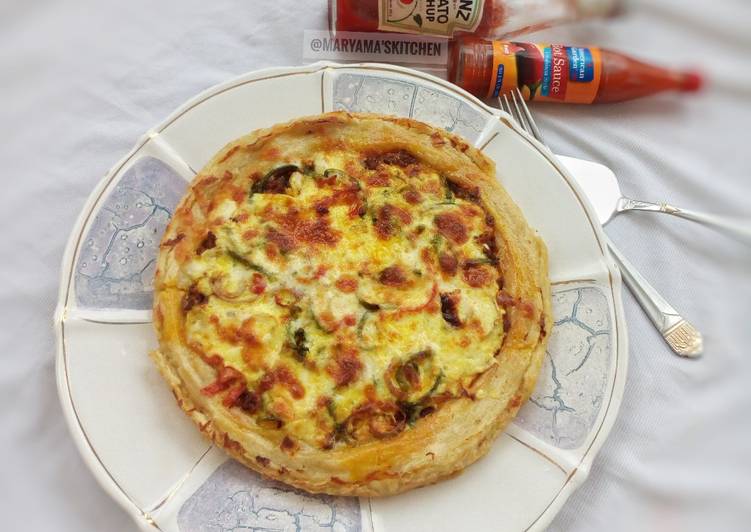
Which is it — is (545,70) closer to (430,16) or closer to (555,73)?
(555,73)

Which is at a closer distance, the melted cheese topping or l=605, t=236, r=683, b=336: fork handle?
the melted cheese topping

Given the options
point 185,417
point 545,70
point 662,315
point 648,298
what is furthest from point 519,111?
point 185,417

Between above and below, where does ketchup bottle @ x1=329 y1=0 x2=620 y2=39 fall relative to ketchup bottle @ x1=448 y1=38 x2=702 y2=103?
above

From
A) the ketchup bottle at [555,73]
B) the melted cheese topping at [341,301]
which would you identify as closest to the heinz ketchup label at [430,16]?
the ketchup bottle at [555,73]

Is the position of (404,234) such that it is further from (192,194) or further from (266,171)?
(192,194)

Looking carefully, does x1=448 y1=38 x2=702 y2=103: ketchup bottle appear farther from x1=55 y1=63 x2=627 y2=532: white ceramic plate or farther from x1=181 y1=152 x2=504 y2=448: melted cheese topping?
x1=181 y1=152 x2=504 y2=448: melted cheese topping

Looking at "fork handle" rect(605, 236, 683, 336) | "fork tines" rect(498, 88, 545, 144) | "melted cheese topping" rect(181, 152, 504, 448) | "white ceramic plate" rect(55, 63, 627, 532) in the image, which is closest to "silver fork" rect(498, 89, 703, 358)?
"fork handle" rect(605, 236, 683, 336)

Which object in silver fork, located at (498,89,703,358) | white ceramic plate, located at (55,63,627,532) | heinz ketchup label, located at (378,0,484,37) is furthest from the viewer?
heinz ketchup label, located at (378,0,484,37)
